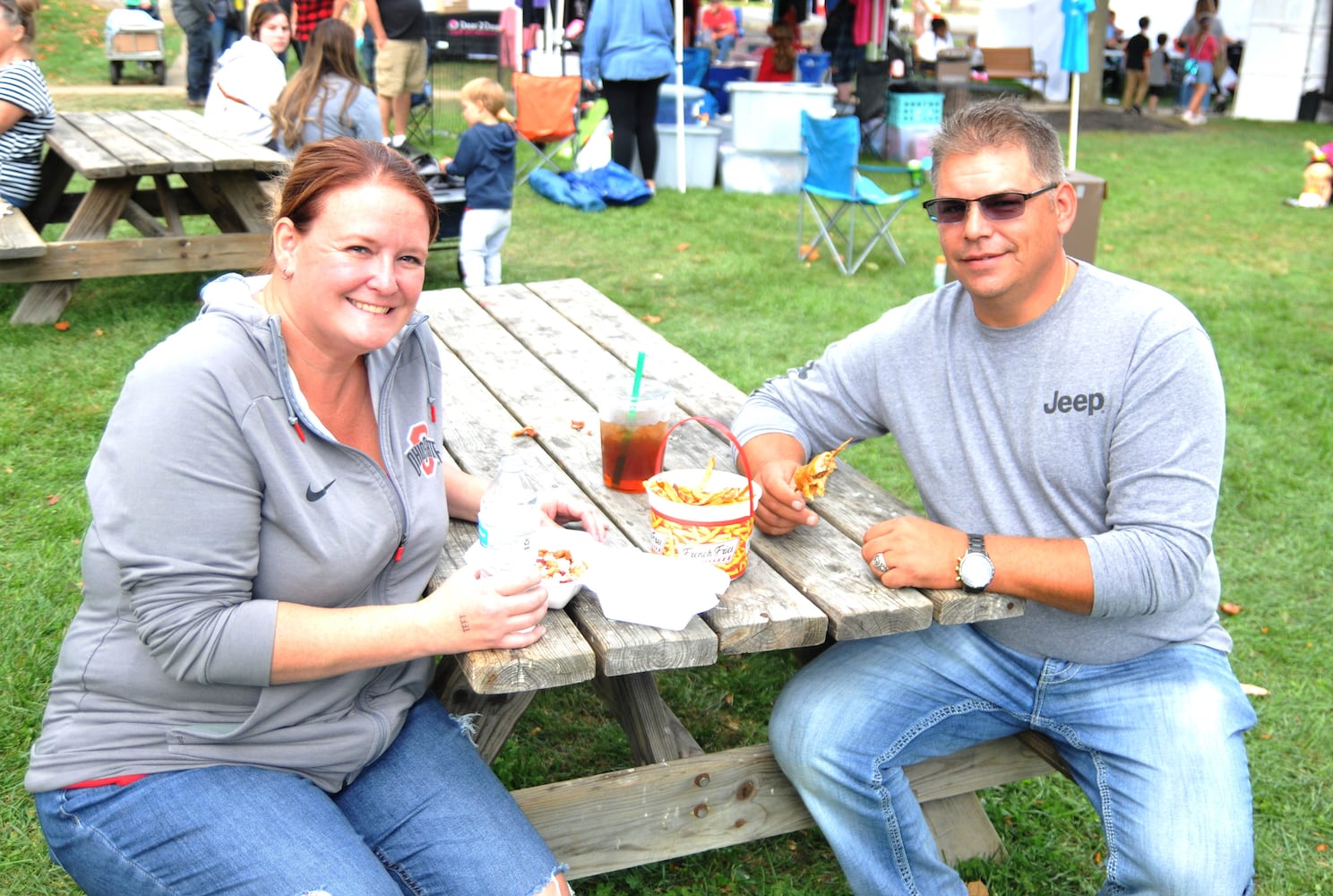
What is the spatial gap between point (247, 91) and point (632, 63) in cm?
310

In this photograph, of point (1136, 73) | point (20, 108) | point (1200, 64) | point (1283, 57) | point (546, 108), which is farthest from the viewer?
point (1136, 73)

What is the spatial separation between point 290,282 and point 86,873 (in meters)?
0.97

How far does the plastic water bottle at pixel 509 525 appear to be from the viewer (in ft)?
6.06

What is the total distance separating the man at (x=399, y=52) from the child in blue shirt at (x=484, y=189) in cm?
346

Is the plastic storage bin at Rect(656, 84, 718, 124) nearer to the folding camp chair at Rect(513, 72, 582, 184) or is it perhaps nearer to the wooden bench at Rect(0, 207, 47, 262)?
the folding camp chair at Rect(513, 72, 582, 184)

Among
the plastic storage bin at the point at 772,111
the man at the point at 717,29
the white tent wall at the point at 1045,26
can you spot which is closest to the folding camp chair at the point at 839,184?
the plastic storage bin at the point at 772,111

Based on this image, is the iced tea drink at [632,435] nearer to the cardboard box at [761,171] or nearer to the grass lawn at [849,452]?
the grass lawn at [849,452]

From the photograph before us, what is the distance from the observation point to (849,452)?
4742 mm

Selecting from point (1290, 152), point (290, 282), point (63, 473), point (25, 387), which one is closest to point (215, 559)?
point (290, 282)

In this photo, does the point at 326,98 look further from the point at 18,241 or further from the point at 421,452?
the point at 421,452

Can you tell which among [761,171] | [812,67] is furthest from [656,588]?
[812,67]

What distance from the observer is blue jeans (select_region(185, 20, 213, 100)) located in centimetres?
1255

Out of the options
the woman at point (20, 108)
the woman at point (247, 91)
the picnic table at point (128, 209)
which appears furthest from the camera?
the woman at point (247, 91)

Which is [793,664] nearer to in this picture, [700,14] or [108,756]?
[108,756]
